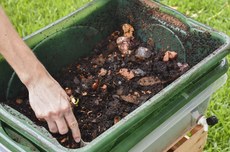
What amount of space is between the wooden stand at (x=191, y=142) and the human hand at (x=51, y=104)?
53 centimetres

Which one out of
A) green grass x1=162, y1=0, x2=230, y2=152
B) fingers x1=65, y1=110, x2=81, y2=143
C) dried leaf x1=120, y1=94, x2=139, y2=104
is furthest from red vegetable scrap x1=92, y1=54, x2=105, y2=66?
green grass x1=162, y1=0, x2=230, y2=152

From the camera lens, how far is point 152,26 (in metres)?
1.98

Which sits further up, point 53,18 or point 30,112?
point 30,112

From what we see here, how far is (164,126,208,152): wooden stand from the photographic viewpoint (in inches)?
73.2

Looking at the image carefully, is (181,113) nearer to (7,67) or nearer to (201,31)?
(201,31)

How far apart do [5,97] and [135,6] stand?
25.1 inches

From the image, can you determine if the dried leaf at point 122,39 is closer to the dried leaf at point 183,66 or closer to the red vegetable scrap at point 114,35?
the red vegetable scrap at point 114,35

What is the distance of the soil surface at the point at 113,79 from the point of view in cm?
170

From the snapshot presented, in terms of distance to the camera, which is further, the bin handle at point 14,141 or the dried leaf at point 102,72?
the dried leaf at point 102,72

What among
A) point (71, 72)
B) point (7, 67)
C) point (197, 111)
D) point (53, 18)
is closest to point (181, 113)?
point (197, 111)

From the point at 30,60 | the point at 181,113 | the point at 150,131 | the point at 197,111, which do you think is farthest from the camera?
the point at 197,111

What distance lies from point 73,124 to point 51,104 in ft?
0.33

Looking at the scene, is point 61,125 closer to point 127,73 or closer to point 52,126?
point 52,126

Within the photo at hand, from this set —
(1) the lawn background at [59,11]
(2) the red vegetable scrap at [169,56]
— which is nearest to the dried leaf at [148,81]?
(2) the red vegetable scrap at [169,56]
